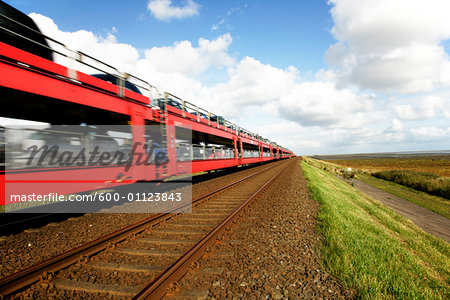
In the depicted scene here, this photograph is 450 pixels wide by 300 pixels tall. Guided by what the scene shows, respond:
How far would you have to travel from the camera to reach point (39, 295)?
2656mm

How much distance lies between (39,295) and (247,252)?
10.2ft

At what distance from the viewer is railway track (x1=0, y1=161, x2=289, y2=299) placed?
2.72 meters

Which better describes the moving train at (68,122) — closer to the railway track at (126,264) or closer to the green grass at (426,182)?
the railway track at (126,264)

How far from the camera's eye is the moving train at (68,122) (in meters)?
4.88

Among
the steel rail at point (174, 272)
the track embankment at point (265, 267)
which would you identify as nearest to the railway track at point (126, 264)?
the steel rail at point (174, 272)

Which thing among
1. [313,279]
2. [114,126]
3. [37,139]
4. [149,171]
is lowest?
[313,279]

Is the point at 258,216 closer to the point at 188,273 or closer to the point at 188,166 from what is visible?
the point at 188,273

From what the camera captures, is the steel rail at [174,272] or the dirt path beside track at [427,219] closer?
the steel rail at [174,272]

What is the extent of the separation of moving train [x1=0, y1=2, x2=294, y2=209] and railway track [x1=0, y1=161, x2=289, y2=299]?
2.71 metres

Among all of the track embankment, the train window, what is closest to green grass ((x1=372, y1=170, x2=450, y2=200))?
the track embankment

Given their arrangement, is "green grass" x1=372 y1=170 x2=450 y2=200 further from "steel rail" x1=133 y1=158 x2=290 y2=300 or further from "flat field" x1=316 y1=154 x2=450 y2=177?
"steel rail" x1=133 y1=158 x2=290 y2=300

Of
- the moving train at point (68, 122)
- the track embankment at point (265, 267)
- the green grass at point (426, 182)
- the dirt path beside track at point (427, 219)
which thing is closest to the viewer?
the track embankment at point (265, 267)

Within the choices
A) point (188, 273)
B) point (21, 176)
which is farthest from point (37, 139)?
point (188, 273)

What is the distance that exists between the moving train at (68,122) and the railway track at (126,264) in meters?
2.71
